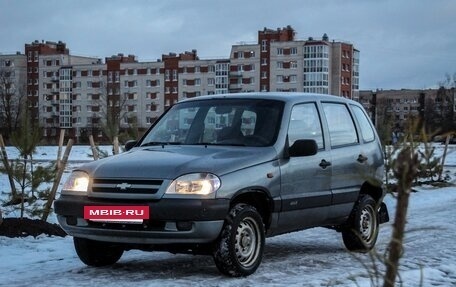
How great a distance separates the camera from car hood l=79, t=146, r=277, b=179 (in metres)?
6.36

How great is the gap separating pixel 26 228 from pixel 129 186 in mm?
3938

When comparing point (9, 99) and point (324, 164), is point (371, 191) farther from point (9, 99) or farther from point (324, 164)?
point (9, 99)

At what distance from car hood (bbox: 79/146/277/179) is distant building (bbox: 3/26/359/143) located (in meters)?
111

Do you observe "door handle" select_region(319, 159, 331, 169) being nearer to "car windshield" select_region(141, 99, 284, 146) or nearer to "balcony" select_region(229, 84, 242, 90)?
"car windshield" select_region(141, 99, 284, 146)

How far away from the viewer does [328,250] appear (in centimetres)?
877

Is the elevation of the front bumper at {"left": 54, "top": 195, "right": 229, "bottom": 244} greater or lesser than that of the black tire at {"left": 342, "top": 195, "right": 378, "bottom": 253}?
greater

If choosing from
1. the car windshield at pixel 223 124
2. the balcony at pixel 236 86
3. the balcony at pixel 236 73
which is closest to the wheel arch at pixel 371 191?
the car windshield at pixel 223 124

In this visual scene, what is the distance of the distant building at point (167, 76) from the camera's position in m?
124

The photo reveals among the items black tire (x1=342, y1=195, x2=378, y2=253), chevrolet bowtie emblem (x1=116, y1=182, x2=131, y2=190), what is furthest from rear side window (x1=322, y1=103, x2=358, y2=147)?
chevrolet bowtie emblem (x1=116, y1=182, x2=131, y2=190)

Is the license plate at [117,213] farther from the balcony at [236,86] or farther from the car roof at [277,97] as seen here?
the balcony at [236,86]

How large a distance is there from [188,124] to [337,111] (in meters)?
1.91

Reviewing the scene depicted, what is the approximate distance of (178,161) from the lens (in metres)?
6.50

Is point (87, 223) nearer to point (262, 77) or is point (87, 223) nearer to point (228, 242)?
point (228, 242)

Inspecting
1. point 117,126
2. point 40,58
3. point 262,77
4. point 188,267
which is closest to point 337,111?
point 188,267
